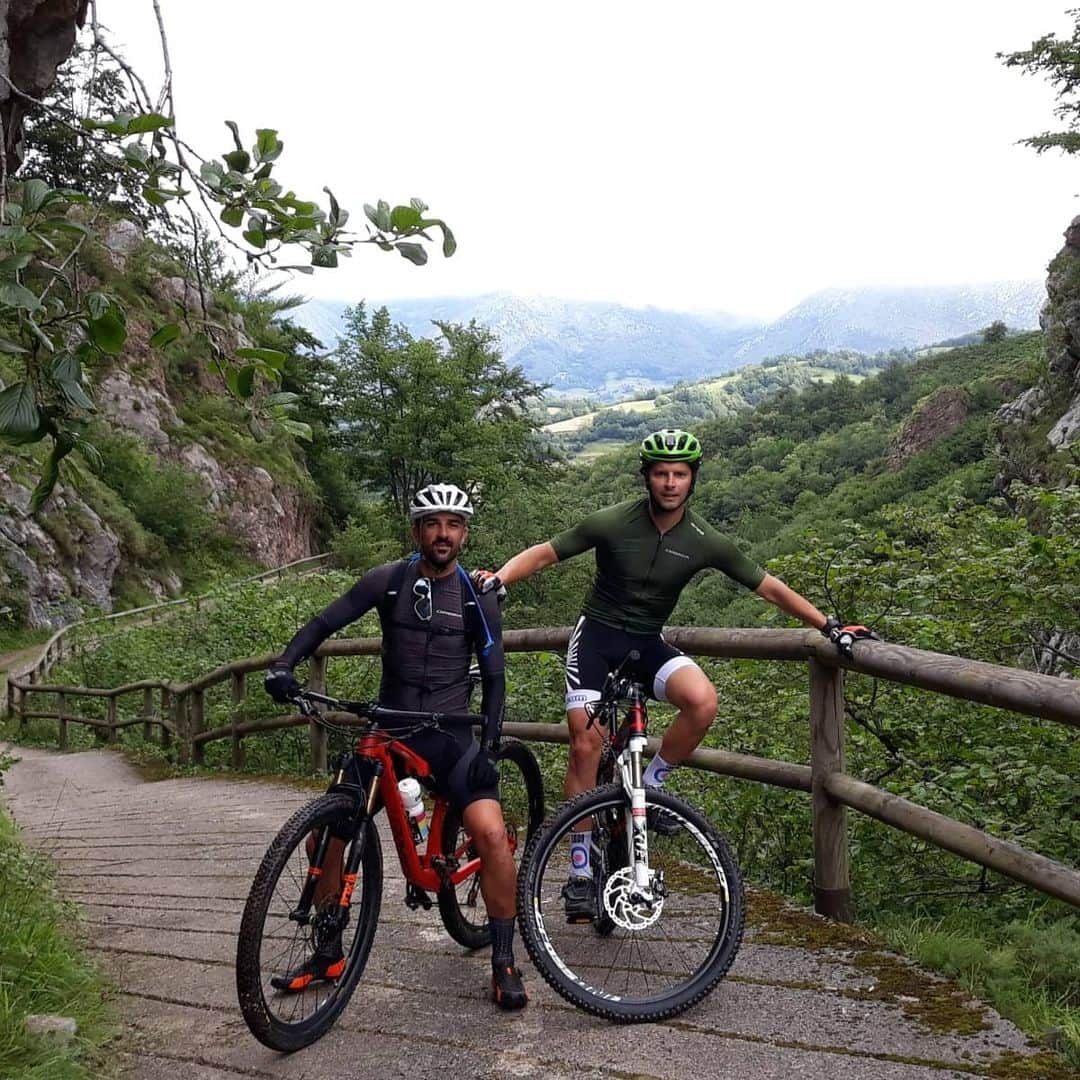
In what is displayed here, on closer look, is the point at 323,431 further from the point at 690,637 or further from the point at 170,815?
the point at 690,637

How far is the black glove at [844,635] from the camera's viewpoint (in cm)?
397

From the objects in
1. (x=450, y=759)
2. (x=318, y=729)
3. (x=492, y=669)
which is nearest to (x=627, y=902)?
(x=450, y=759)

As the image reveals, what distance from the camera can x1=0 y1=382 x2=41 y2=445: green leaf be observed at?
6.40ft

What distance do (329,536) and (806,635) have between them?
51.3m

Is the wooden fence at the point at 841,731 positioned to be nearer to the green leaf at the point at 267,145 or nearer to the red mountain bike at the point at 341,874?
the red mountain bike at the point at 341,874

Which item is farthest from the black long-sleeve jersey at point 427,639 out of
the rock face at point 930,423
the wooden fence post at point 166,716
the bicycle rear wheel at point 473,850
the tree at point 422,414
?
the rock face at point 930,423

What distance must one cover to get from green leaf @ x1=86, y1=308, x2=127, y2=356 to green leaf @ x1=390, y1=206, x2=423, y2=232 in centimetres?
69

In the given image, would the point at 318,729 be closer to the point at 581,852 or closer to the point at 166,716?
the point at 581,852

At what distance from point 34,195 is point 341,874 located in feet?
7.48

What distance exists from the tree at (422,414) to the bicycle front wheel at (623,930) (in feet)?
144

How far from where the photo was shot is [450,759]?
3.77m

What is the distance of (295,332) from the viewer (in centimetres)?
5994

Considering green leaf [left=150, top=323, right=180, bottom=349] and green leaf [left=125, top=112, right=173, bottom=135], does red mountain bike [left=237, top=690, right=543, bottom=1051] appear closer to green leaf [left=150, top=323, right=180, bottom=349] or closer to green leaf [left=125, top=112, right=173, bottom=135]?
green leaf [left=150, top=323, right=180, bottom=349]

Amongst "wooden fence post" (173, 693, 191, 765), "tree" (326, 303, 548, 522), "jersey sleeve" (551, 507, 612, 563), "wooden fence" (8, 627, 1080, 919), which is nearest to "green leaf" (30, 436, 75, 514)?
"jersey sleeve" (551, 507, 612, 563)
